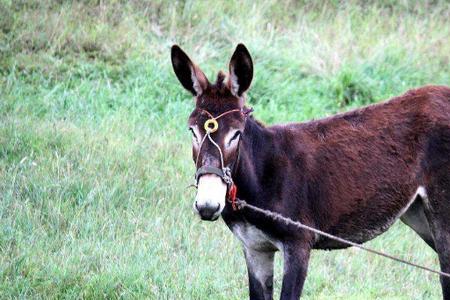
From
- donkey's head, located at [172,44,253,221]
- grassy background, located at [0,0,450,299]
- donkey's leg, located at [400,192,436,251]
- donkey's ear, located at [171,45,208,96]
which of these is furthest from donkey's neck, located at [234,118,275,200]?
grassy background, located at [0,0,450,299]

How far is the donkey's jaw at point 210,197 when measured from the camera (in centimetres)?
504

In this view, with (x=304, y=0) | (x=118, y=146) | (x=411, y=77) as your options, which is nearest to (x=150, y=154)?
(x=118, y=146)

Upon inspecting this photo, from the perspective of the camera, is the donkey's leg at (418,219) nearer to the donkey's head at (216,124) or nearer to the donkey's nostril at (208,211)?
the donkey's head at (216,124)

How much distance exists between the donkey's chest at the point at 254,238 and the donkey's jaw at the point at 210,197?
55cm

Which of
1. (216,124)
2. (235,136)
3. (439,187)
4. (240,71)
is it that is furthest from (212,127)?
(439,187)

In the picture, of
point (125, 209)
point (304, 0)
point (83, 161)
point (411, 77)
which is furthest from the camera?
point (304, 0)

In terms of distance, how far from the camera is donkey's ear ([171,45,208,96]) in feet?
18.4

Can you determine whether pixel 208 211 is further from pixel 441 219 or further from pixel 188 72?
pixel 441 219

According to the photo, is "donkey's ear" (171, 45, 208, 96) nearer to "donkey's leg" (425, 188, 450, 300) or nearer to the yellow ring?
the yellow ring

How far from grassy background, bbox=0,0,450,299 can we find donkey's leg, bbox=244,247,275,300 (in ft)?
3.25

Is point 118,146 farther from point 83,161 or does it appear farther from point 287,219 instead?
point 287,219

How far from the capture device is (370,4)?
47.4 feet

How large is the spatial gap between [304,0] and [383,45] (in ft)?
5.84

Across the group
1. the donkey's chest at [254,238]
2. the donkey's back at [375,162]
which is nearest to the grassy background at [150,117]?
the donkey's chest at [254,238]
